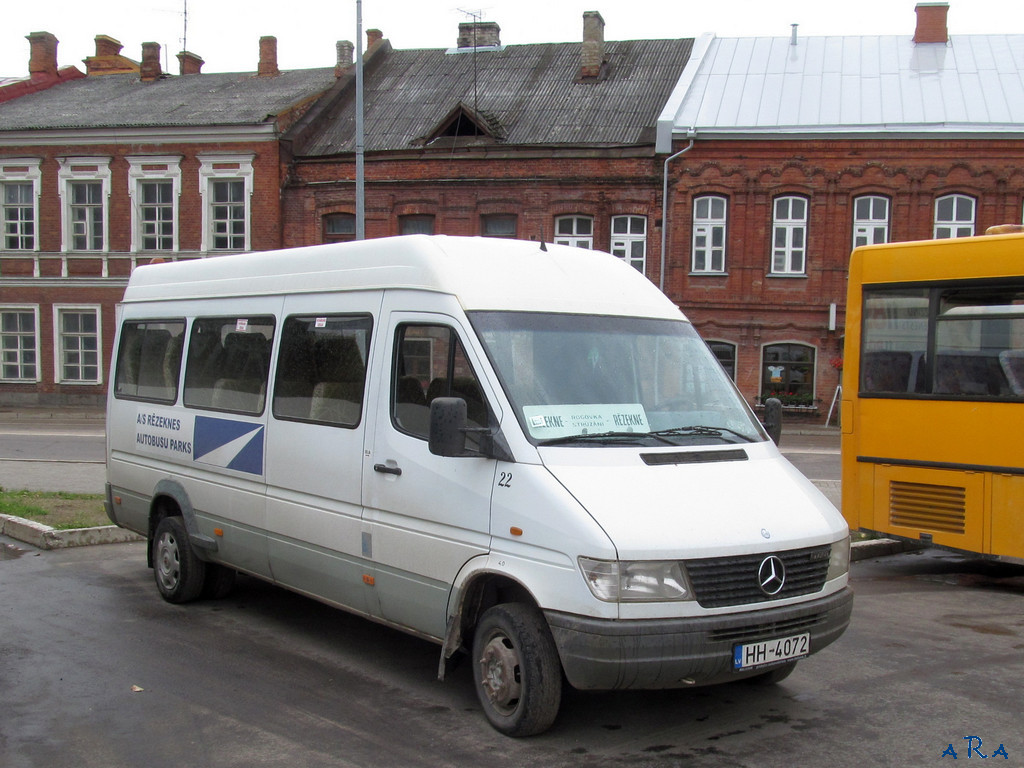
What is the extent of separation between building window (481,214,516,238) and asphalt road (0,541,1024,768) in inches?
918

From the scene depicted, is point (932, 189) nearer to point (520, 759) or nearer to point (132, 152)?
point (132, 152)

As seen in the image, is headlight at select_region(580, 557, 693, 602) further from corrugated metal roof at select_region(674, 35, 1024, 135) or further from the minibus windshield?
corrugated metal roof at select_region(674, 35, 1024, 135)

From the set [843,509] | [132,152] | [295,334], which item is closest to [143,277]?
[295,334]

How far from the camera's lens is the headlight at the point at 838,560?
17.2ft

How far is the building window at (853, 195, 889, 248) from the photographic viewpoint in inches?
1113

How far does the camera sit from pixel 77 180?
33.1 metres

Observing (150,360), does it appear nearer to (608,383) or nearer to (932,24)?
(608,383)

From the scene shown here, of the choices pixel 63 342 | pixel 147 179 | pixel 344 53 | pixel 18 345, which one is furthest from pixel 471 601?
pixel 344 53

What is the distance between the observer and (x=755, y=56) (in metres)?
32.2

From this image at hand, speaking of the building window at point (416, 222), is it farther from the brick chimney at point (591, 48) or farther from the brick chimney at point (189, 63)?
the brick chimney at point (189, 63)

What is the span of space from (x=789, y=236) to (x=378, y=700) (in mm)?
25496

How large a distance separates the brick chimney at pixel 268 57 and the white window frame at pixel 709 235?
16.9m

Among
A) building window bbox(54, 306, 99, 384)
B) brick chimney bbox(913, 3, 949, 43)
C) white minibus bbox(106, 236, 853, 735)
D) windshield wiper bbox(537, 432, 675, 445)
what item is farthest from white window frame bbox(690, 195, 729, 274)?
windshield wiper bbox(537, 432, 675, 445)

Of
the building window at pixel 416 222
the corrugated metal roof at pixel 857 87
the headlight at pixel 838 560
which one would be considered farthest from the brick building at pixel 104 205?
the headlight at pixel 838 560
